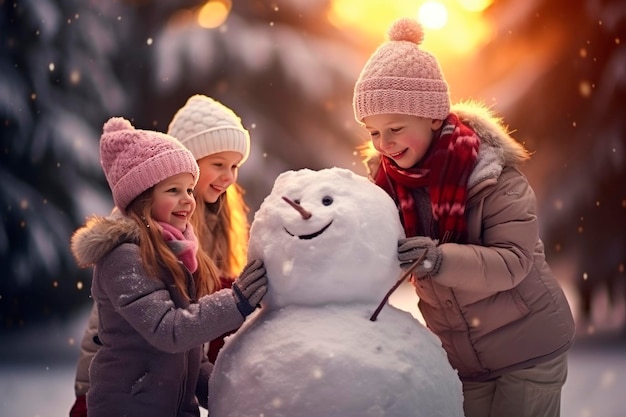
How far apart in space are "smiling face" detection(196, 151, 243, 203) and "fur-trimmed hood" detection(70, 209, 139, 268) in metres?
0.59

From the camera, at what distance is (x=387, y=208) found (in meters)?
1.35

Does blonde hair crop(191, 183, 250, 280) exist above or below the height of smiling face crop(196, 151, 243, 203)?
below

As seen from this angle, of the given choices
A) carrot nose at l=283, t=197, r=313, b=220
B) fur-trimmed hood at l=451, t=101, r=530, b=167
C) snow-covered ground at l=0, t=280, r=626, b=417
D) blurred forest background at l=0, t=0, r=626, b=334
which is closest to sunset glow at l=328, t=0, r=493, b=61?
blurred forest background at l=0, t=0, r=626, b=334

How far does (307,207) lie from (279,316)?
208 millimetres

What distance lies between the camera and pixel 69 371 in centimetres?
310

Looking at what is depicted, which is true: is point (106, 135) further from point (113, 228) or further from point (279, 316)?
point (279, 316)

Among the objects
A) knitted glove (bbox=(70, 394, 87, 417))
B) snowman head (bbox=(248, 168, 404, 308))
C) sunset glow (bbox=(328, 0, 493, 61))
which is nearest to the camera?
snowman head (bbox=(248, 168, 404, 308))

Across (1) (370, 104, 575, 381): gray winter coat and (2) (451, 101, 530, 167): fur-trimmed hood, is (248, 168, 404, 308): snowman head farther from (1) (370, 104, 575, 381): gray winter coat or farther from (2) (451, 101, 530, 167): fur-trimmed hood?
(2) (451, 101, 530, 167): fur-trimmed hood

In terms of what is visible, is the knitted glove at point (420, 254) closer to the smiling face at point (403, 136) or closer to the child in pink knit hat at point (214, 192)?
the smiling face at point (403, 136)

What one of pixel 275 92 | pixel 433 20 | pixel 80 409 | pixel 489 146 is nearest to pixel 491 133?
pixel 489 146

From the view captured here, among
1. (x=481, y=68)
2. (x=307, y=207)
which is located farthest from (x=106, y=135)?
(x=481, y=68)

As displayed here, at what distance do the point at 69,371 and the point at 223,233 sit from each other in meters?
1.49

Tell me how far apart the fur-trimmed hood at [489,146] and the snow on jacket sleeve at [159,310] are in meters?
0.58

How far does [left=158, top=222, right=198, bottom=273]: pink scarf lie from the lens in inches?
55.0
